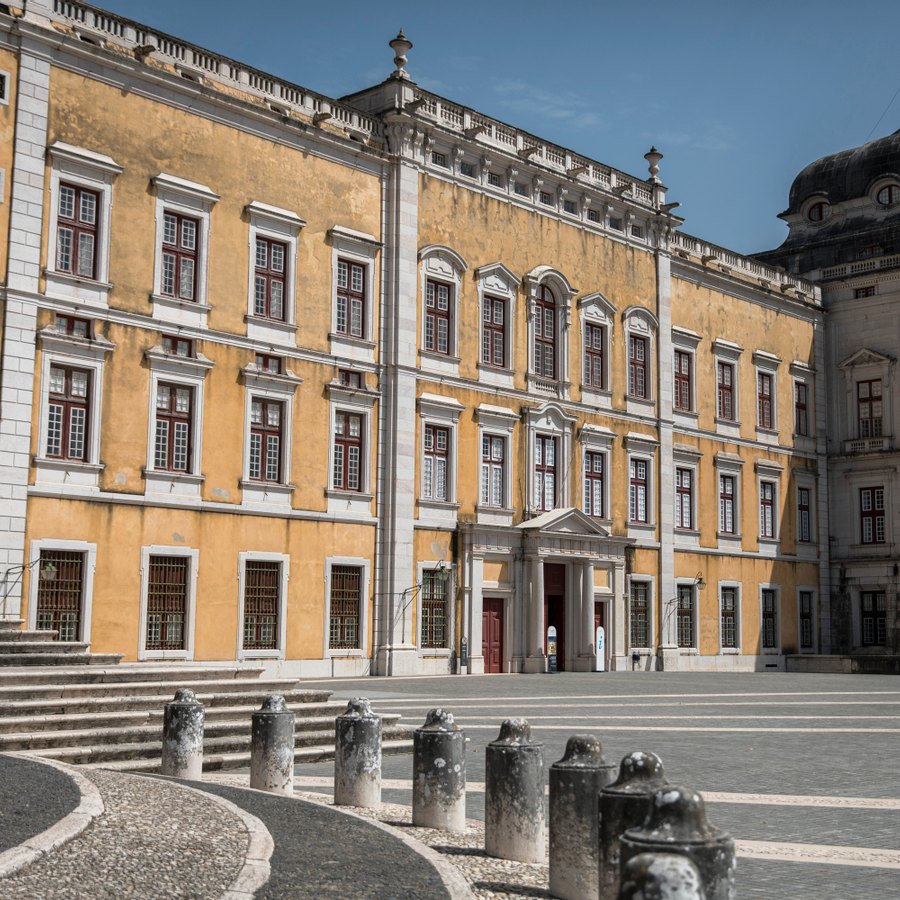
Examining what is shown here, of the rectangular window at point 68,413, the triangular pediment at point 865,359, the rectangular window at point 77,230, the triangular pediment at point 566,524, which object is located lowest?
the triangular pediment at point 566,524

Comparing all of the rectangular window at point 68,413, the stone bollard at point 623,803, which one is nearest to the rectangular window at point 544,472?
the rectangular window at point 68,413

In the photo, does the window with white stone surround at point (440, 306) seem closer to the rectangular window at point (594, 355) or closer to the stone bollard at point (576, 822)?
the rectangular window at point (594, 355)

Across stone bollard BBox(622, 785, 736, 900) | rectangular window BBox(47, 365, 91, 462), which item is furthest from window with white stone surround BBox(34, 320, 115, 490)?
stone bollard BBox(622, 785, 736, 900)

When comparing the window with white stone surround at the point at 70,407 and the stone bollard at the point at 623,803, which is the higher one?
the window with white stone surround at the point at 70,407

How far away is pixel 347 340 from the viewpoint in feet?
108

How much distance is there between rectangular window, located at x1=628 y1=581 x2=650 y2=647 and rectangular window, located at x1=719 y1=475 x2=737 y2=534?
17.9 ft

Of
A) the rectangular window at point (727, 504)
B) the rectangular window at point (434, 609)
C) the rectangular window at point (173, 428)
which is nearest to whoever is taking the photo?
the rectangular window at point (173, 428)

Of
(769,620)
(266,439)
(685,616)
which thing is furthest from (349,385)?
(769,620)

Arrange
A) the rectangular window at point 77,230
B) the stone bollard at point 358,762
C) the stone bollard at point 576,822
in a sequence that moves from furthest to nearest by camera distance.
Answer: the rectangular window at point 77,230
the stone bollard at point 358,762
the stone bollard at point 576,822

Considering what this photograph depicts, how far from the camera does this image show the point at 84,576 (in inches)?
1051

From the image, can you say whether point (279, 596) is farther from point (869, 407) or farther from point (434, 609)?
point (869, 407)

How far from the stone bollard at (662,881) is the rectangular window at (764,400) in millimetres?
44039

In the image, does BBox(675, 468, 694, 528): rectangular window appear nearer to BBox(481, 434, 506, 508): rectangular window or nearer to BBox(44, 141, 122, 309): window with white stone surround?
BBox(481, 434, 506, 508): rectangular window

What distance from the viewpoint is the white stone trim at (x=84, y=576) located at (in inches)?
1013
